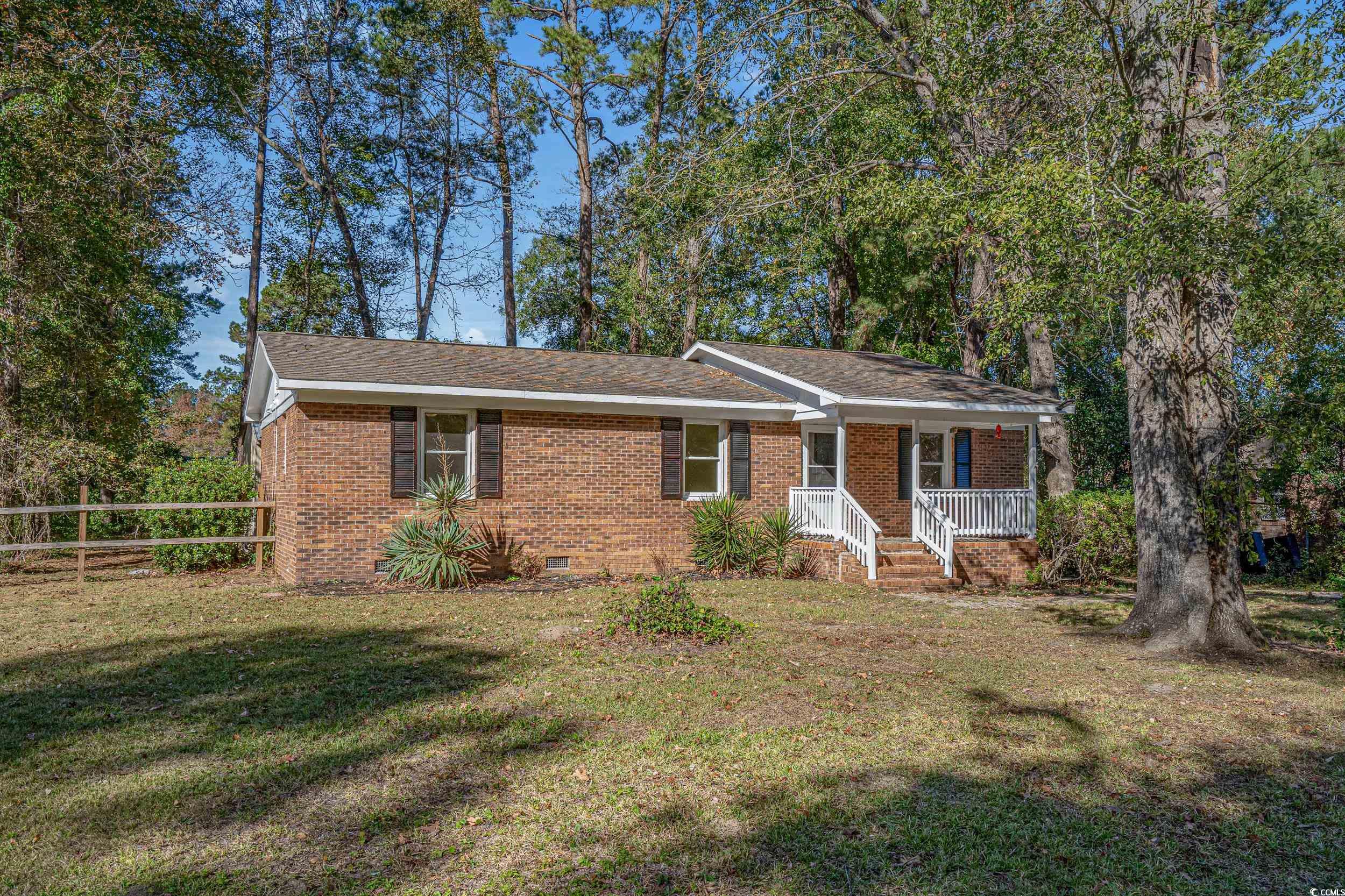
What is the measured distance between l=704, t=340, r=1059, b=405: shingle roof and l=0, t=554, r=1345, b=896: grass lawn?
6.61m

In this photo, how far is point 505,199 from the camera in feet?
90.8

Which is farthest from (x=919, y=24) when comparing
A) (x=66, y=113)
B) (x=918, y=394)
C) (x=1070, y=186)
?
(x=66, y=113)

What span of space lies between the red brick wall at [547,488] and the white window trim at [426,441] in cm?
43

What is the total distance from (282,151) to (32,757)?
22732mm

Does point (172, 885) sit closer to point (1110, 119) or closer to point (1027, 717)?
point (1027, 717)

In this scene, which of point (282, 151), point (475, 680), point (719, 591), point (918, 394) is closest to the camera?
point (475, 680)

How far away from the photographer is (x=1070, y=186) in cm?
741

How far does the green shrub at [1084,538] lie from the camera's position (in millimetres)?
14109

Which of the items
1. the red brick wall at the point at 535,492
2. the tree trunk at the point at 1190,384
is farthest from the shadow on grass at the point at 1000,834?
the red brick wall at the point at 535,492

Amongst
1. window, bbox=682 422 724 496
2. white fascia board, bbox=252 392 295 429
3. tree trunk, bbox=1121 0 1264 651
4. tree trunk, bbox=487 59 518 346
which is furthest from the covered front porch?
tree trunk, bbox=487 59 518 346

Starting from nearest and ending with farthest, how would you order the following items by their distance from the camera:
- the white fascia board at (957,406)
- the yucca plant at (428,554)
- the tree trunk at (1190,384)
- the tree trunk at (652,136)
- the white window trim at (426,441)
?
1. the tree trunk at (1190,384)
2. the yucca plant at (428,554)
3. the white window trim at (426,441)
4. the white fascia board at (957,406)
5. the tree trunk at (652,136)

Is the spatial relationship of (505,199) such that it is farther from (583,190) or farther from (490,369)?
(490,369)

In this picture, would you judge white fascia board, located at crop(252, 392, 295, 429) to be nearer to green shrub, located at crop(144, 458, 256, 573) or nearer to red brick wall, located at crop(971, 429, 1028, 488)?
green shrub, located at crop(144, 458, 256, 573)

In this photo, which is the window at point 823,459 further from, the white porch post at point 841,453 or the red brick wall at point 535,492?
the white porch post at point 841,453
